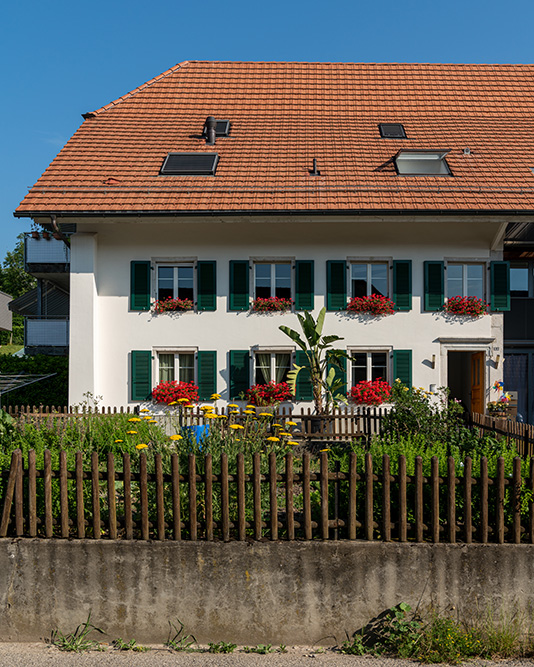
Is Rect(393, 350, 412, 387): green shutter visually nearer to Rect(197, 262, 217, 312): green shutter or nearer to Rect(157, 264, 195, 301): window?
Rect(197, 262, 217, 312): green shutter

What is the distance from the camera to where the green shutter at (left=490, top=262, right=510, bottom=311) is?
1405 centimetres

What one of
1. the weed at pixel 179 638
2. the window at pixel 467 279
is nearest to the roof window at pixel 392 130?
the window at pixel 467 279

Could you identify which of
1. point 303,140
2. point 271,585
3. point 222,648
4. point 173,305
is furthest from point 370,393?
point 222,648

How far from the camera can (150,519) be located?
4.99 m

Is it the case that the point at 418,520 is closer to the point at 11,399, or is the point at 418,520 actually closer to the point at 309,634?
the point at 309,634

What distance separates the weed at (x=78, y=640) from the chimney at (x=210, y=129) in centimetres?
1359

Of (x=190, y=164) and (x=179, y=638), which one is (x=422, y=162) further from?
(x=179, y=638)

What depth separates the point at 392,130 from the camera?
1669cm

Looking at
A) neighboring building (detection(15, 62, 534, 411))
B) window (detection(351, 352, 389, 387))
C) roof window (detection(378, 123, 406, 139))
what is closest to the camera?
neighboring building (detection(15, 62, 534, 411))

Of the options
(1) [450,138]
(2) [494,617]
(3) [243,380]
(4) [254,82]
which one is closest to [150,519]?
(2) [494,617]

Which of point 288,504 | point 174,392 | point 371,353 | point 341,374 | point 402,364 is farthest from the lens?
point 371,353

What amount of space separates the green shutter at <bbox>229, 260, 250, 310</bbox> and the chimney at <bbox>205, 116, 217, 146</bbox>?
13.6 feet

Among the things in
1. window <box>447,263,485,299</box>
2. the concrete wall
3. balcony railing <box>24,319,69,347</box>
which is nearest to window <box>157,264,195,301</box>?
balcony railing <box>24,319,69,347</box>

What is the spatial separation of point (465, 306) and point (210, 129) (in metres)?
8.47
